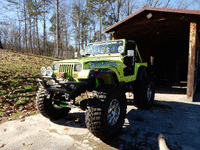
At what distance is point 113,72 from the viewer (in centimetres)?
330

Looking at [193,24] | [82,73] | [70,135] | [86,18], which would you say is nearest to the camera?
[82,73]

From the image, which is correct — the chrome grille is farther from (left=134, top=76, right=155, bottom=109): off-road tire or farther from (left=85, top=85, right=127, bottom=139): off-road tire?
(left=134, top=76, right=155, bottom=109): off-road tire

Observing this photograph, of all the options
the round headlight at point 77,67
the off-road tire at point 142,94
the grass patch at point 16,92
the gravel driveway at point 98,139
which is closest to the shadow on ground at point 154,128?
the gravel driveway at point 98,139

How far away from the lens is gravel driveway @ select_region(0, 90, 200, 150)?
9.22 ft

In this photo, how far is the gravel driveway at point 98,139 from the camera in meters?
2.81

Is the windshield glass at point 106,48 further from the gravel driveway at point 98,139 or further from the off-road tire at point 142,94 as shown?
the gravel driveway at point 98,139

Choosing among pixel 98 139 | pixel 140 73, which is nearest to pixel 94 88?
pixel 98 139

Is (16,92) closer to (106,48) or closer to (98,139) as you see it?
(106,48)

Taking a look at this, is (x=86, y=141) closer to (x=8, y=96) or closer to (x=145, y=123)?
(x=145, y=123)

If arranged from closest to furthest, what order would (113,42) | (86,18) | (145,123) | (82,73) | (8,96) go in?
(82,73) → (145,123) → (113,42) → (8,96) → (86,18)

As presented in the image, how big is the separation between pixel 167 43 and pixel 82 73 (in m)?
12.7

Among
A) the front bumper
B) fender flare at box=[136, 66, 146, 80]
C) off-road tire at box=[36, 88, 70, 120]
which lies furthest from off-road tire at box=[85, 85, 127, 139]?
fender flare at box=[136, 66, 146, 80]

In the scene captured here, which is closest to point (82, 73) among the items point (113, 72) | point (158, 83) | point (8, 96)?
point (113, 72)

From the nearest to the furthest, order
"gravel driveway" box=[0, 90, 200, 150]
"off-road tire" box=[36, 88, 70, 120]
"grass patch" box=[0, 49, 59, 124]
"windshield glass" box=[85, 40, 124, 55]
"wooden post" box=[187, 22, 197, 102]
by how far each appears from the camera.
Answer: "gravel driveway" box=[0, 90, 200, 150] < "off-road tire" box=[36, 88, 70, 120] < "windshield glass" box=[85, 40, 124, 55] < "grass patch" box=[0, 49, 59, 124] < "wooden post" box=[187, 22, 197, 102]
